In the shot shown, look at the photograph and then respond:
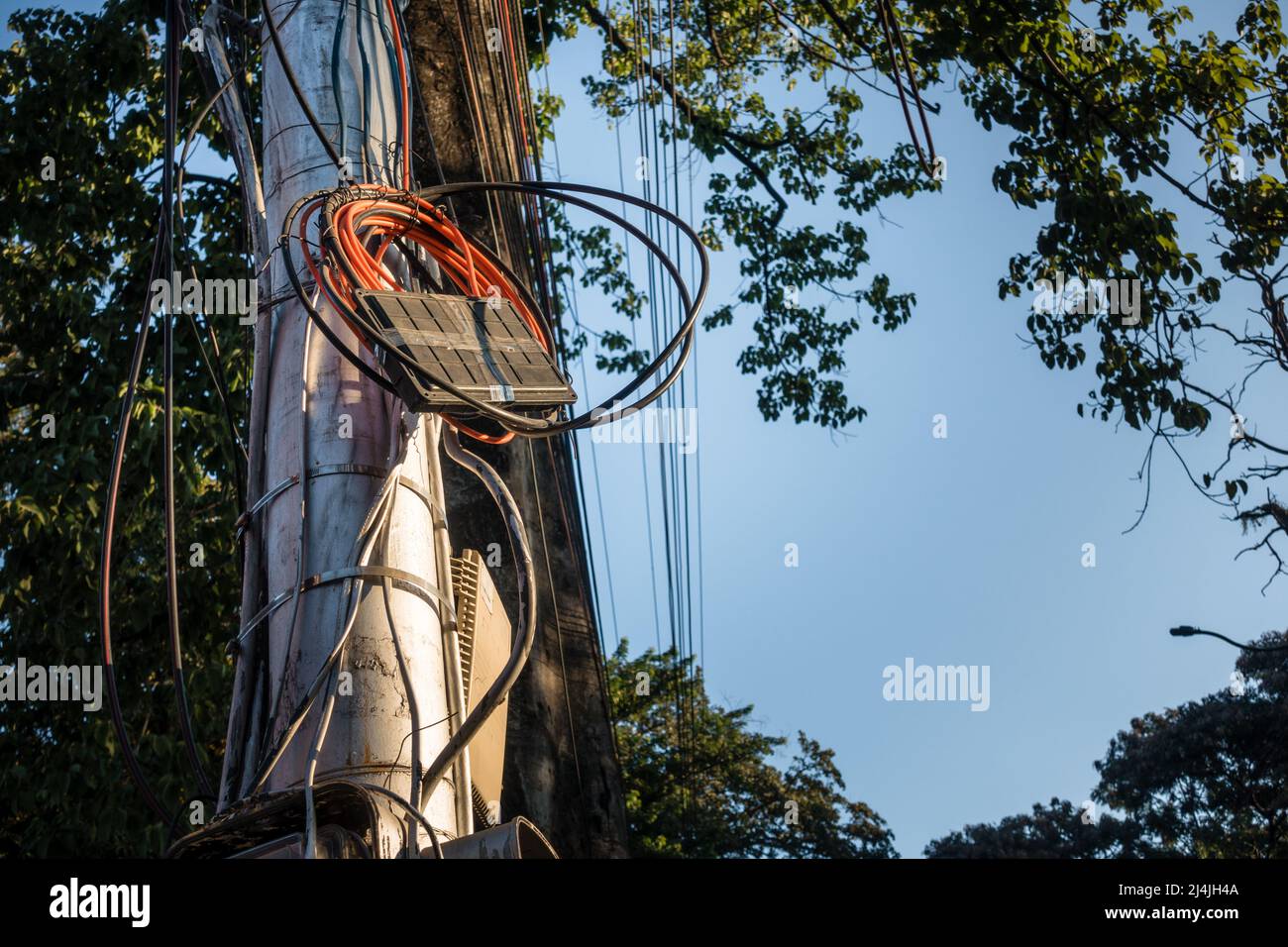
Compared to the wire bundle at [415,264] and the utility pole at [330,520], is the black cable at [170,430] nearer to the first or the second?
the utility pole at [330,520]

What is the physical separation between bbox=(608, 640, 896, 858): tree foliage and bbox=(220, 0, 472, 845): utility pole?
45.8ft

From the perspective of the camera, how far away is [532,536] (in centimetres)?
623

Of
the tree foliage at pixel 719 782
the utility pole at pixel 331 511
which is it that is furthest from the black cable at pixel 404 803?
the tree foliage at pixel 719 782

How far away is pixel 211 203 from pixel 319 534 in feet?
19.3

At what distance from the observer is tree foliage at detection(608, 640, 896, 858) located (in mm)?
16906

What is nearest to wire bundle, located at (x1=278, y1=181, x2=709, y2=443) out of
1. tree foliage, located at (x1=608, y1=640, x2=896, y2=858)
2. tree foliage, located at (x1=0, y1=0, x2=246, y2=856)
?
tree foliage, located at (x1=0, y1=0, x2=246, y2=856)

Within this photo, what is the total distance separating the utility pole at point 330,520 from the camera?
92.2 inches

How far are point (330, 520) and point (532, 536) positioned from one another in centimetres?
366

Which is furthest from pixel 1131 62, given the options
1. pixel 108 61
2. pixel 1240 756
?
pixel 1240 756

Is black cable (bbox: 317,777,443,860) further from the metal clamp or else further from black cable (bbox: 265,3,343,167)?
black cable (bbox: 265,3,343,167)

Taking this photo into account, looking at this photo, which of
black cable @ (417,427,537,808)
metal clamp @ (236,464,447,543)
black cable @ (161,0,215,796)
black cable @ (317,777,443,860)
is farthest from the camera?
black cable @ (161,0,215,796)

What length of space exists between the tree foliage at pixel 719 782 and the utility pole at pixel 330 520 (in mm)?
13967
